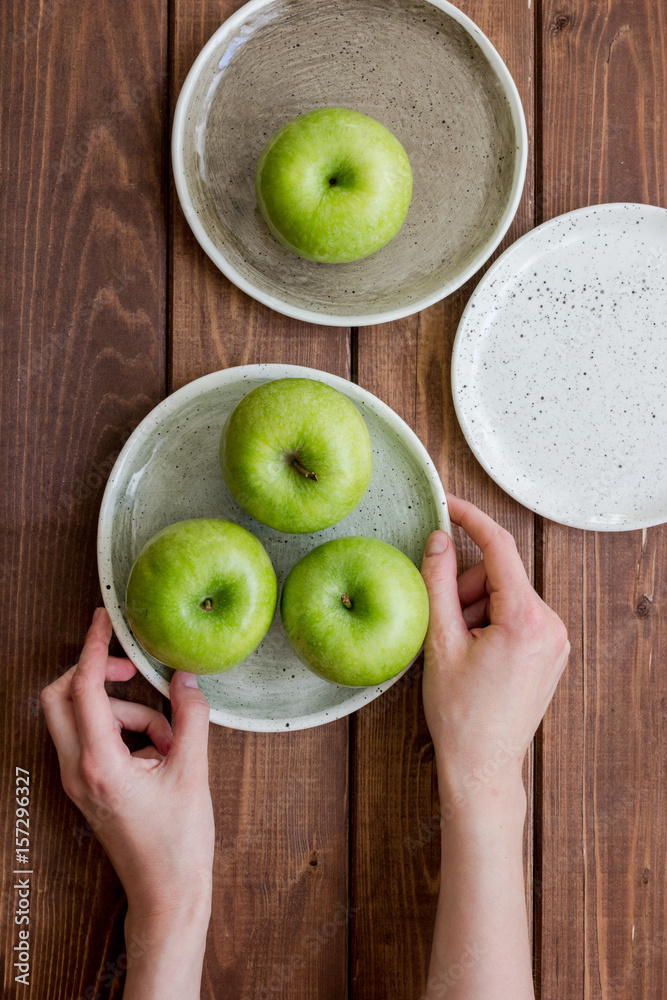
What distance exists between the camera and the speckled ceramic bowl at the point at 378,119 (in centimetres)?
89

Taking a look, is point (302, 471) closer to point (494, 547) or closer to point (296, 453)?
point (296, 453)

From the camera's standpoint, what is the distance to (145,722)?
0.91 meters

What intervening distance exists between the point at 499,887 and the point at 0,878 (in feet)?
1.97

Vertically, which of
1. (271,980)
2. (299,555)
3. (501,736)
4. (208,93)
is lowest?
(271,980)

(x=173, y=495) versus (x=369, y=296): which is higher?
(x=369, y=296)

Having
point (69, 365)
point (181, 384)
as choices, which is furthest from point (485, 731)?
point (69, 365)

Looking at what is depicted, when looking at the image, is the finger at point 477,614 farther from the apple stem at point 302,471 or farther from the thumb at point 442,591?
the apple stem at point 302,471

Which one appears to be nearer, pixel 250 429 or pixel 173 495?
pixel 250 429

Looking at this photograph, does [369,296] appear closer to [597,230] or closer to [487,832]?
[597,230]

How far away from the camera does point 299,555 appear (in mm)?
893

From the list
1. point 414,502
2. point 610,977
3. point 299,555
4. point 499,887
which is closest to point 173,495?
point 299,555

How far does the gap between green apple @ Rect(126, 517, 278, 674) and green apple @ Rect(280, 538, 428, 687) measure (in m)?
0.04

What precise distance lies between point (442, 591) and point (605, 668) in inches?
10.9

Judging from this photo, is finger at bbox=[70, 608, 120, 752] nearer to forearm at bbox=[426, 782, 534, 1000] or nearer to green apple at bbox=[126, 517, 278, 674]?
green apple at bbox=[126, 517, 278, 674]
